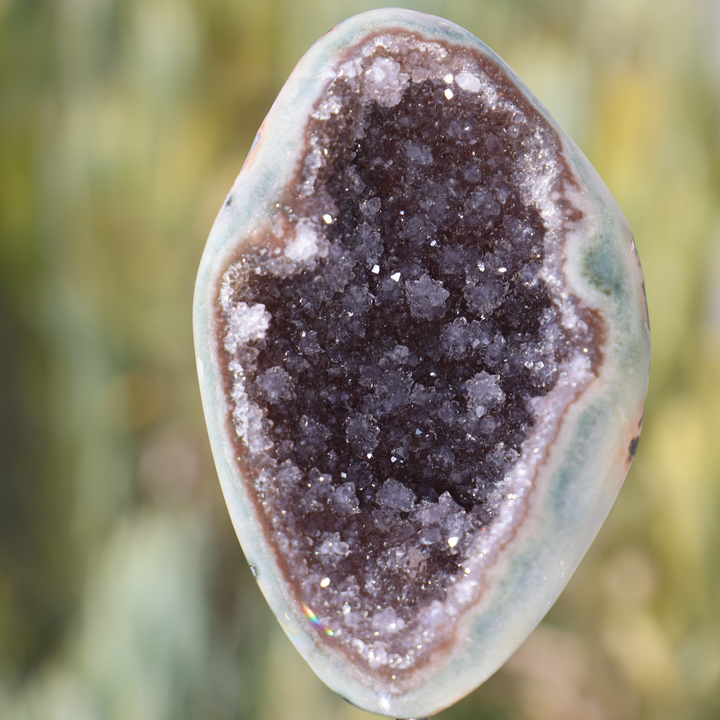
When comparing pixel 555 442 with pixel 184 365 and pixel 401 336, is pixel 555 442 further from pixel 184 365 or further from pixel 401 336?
pixel 184 365

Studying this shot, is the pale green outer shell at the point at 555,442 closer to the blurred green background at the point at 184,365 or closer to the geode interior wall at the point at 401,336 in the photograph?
the geode interior wall at the point at 401,336

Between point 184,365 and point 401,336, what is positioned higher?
point 401,336

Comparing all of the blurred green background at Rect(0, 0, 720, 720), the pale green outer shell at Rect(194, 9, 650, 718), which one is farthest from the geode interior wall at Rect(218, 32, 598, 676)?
the blurred green background at Rect(0, 0, 720, 720)

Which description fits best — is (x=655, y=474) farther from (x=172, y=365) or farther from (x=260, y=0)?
(x=260, y=0)

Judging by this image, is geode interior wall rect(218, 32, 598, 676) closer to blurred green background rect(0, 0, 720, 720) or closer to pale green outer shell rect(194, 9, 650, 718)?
pale green outer shell rect(194, 9, 650, 718)

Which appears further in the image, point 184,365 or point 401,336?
point 184,365

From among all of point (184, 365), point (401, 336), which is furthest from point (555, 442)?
point (184, 365)
